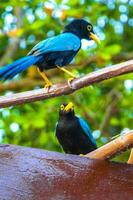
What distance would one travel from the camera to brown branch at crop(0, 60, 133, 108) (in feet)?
5.77

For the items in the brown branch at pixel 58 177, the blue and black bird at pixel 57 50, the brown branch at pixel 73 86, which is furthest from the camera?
the blue and black bird at pixel 57 50

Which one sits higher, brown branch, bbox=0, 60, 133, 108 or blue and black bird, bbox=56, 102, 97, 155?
brown branch, bbox=0, 60, 133, 108

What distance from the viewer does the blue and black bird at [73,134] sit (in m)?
2.34

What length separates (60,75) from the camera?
528 cm

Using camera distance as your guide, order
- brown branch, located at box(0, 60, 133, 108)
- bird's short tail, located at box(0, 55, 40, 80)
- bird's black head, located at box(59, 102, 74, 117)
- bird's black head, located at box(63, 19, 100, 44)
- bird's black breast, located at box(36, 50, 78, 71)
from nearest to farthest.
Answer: brown branch, located at box(0, 60, 133, 108) → bird's short tail, located at box(0, 55, 40, 80) → bird's black breast, located at box(36, 50, 78, 71) → bird's black head, located at box(59, 102, 74, 117) → bird's black head, located at box(63, 19, 100, 44)

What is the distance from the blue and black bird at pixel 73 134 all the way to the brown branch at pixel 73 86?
1.69 ft

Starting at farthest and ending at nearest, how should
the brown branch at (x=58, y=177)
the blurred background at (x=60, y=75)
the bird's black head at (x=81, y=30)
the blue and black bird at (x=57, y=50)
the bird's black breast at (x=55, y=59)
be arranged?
1. the blurred background at (x=60, y=75)
2. the bird's black head at (x=81, y=30)
3. the bird's black breast at (x=55, y=59)
4. the blue and black bird at (x=57, y=50)
5. the brown branch at (x=58, y=177)

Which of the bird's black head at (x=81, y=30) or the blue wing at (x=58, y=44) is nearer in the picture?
the blue wing at (x=58, y=44)

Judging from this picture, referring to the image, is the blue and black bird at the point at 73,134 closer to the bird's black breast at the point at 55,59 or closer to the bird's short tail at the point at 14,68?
the bird's black breast at the point at 55,59

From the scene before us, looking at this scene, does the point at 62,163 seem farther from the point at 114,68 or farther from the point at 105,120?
the point at 105,120

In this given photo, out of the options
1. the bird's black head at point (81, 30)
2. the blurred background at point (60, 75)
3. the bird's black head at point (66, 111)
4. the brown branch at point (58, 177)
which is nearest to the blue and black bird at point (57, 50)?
the bird's black head at point (81, 30)

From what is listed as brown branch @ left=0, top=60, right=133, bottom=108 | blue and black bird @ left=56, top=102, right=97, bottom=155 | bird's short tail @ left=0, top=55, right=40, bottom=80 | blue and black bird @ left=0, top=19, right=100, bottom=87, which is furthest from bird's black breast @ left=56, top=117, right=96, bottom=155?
brown branch @ left=0, top=60, right=133, bottom=108

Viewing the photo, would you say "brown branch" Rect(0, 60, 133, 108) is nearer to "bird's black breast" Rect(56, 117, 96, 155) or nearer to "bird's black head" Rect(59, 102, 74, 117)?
"bird's black breast" Rect(56, 117, 96, 155)

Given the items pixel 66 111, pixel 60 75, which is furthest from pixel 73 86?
pixel 60 75
